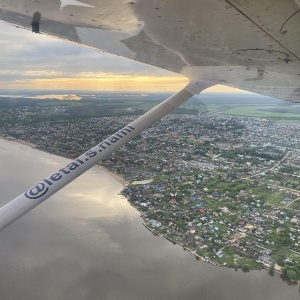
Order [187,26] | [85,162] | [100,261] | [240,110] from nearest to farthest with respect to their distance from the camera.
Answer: [187,26] < [85,162] < [100,261] < [240,110]

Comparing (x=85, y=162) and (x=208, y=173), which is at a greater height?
(x=85, y=162)

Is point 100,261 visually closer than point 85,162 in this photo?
No

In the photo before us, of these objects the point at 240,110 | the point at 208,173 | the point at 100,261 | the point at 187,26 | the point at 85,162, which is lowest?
the point at 100,261

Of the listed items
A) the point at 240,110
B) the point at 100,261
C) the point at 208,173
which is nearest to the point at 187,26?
the point at 100,261

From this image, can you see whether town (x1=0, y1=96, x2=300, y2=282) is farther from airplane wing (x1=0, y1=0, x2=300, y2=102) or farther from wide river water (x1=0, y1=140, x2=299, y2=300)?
airplane wing (x1=0, y1=0, x2=300, y2=102)

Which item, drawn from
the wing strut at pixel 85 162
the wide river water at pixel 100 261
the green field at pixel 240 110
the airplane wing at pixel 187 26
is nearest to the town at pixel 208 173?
the green field at pixel 240 110

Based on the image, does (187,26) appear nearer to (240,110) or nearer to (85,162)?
(85,162)
